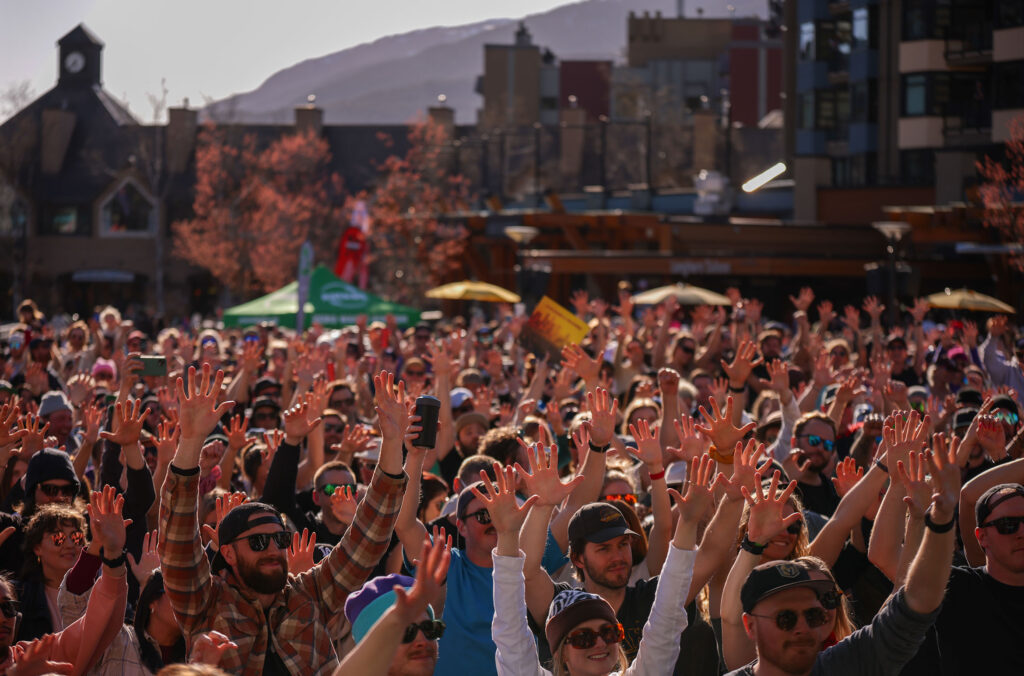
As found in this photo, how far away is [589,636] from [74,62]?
67711 millimetres

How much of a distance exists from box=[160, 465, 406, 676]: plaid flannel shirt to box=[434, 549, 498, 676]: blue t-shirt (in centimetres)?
50

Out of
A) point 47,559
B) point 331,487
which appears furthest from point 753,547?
point 47,559

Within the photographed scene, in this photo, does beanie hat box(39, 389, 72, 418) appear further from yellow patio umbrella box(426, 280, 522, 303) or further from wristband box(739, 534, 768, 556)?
yellow patio umbrella box(426, 280, 522, 303)

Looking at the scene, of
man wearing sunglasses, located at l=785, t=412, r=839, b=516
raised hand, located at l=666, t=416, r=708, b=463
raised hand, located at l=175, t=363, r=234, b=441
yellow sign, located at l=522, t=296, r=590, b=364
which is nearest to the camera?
raised hand, located at l=175, t=363, r=234, b=441

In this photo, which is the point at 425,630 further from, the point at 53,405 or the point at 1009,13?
the point at 1009,13

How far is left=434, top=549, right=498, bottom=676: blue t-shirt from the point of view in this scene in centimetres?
544

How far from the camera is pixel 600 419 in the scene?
20.4 feet

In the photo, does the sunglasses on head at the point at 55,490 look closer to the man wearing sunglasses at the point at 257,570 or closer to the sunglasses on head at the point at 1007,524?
the man wearing sunglasses at the point at 257,570

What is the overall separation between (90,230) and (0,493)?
5597 cm

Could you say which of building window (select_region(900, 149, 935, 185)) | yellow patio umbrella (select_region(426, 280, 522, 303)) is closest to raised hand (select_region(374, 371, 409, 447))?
yellow patio umbrella (select_region(426, 280, 522, 303))

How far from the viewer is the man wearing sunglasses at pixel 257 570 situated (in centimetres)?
485

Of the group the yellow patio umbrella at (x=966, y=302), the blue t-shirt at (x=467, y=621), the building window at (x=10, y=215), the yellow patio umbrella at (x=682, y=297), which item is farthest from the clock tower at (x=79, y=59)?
the blue t-shirt at (x=467, y=621)

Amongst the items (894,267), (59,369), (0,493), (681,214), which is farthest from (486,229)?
(0,493)

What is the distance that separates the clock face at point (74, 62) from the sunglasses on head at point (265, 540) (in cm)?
6642
